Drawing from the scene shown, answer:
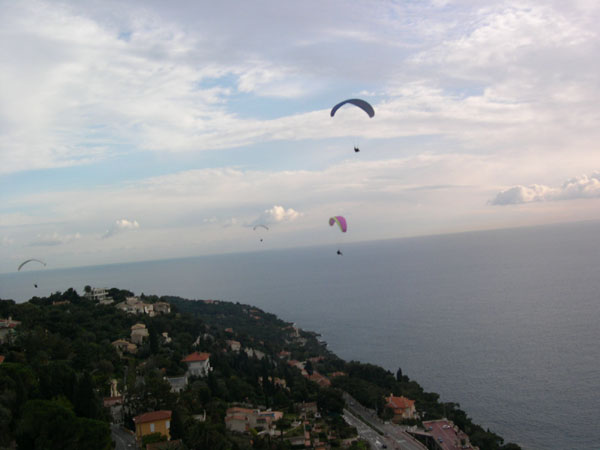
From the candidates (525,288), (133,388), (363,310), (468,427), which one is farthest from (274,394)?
(525,288)

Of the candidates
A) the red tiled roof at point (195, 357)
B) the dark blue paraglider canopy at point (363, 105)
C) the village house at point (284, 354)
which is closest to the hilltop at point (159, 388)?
the red tiled roof at point (195, 357)

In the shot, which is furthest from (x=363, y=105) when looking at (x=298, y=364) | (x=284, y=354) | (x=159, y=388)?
(x=284, y=354)

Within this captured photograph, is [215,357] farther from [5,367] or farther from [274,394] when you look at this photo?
[5,367]

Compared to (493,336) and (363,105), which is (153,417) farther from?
(493,336)

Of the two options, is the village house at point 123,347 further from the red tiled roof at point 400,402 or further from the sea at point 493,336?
the sea at point 493,336

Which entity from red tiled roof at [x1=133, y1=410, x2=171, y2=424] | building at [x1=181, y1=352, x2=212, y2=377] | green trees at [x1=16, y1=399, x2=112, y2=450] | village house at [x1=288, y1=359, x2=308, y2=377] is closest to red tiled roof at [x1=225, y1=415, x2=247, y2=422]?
red tiled roof at [x1=133, y1=410, x2=171, y2=424]

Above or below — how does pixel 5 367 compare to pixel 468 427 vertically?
above
